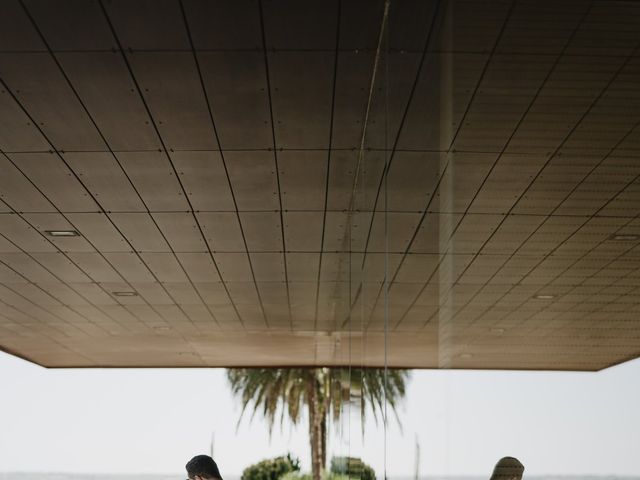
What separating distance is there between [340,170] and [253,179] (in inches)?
26.2

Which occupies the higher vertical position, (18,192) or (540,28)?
(18,192)

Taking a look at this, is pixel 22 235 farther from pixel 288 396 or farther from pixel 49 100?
pixel 288 396

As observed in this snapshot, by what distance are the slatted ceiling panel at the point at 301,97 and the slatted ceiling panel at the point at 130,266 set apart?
3.57 m

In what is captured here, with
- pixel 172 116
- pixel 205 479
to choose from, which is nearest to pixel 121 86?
pixel 172 116

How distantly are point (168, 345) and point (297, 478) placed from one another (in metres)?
8.82

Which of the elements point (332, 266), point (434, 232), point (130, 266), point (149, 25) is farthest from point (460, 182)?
point (130, 266)

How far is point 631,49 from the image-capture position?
1320mm

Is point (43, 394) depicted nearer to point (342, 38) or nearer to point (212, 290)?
point (212, 290)

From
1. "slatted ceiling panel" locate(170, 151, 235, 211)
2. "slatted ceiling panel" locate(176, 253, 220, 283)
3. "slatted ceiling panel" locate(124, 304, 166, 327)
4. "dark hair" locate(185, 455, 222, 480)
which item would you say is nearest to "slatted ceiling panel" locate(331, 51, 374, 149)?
"slatted ceiling panel" locate(170, 151, 235, 211)

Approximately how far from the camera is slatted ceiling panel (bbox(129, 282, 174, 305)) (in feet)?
33.2

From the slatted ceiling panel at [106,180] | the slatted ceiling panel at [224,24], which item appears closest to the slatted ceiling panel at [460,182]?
the slatted ceiling panel at [224,24]

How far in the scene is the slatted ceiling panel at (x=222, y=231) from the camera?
738 cm

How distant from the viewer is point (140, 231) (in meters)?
7.82

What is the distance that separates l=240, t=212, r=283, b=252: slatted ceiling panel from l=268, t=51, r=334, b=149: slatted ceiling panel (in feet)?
5.50
